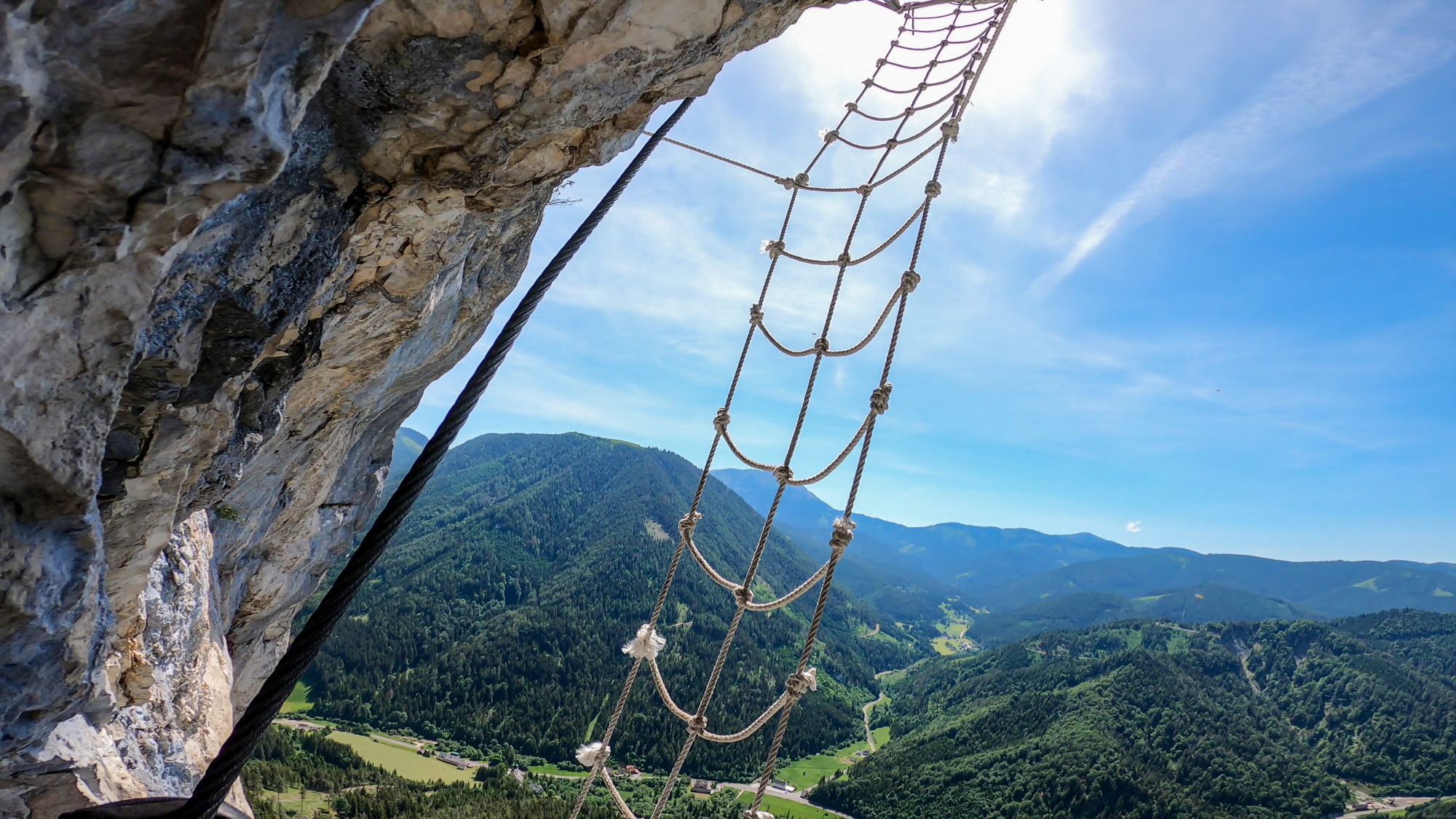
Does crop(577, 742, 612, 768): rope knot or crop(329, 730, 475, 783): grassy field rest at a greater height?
crop(577, 742, 612, 768): rope knot

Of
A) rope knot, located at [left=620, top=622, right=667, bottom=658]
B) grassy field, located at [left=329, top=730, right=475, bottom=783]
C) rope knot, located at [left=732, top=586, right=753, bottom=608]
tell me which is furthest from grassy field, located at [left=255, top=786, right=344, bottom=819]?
rope knot, located at [left=732, top=586, right=753, bottom=608]

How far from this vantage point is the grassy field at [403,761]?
62750mm

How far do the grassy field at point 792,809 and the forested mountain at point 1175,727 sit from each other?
2.53m

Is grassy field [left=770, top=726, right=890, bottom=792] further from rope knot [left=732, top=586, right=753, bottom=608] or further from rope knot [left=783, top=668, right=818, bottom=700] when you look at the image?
rope knot [left=783, top=668, right=818, bottom=700]

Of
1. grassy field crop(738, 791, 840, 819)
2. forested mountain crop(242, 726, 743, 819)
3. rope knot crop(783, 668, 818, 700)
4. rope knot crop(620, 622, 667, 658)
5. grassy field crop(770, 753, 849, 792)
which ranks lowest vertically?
grassy field crop(770, 753, 849, 792)

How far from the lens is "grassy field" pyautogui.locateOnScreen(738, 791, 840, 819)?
7075cm

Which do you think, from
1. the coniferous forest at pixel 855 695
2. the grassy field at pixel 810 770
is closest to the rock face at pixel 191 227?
the coniferous forest at pixel 855 695

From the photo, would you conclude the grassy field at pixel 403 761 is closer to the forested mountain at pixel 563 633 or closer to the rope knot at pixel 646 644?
the forested mountain at pixel 563 633

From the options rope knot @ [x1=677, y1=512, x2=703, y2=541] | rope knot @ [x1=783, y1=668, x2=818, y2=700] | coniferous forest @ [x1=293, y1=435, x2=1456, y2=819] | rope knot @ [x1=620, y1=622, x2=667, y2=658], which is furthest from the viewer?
coniferous forest @ [x1=293, y1=435, x2=1456, y2=819]

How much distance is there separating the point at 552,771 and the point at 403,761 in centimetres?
1534

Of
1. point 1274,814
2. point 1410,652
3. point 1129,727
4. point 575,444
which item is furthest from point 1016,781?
point 575,444

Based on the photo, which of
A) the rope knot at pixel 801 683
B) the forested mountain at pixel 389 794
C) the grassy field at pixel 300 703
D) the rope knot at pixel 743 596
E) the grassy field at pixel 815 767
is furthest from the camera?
the grassy field at pixel 815 767

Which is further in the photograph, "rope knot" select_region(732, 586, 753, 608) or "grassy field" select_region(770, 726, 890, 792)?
"grassy field" select_region(770, 726, 890, 792)

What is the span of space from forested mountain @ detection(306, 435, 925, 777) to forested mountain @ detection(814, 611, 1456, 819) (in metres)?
18.6
